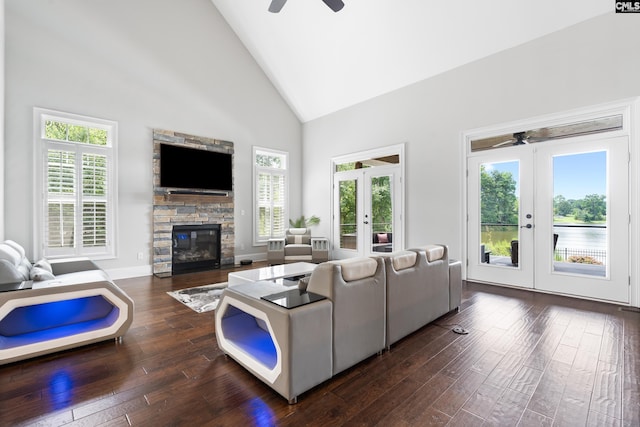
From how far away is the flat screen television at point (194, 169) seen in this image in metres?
5.57

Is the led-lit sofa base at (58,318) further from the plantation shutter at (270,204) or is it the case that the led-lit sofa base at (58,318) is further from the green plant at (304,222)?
the green plant at (304,222)

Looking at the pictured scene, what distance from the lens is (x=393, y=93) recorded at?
596 cm

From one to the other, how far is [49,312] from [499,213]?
5650mm

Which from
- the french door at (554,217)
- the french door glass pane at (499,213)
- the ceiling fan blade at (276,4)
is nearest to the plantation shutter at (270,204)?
the ceiling fan blade at (276,4)

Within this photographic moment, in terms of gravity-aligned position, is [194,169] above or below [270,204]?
above

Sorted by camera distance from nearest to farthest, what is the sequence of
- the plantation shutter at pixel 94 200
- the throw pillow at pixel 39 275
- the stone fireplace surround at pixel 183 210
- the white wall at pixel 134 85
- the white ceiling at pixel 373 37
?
the throw pillow at pixel 39 275
the white ceiling at pixel 373 37
the white wall at pixel 134 85
the plantation shutter at pixel 94 200
the stone fireplace surround at pixel 183 210

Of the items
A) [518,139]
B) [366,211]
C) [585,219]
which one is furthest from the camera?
[366,211]

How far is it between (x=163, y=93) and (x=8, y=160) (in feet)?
8.26

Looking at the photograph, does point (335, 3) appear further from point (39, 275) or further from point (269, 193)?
point (269, 193)

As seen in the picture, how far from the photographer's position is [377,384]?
1965 mm

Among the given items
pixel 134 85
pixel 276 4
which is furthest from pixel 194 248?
pixel 276 4

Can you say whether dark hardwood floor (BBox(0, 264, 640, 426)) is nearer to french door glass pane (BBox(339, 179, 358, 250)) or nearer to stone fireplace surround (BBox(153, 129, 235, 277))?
stone fireplace surround (BBox(153, 129, 235, 277))

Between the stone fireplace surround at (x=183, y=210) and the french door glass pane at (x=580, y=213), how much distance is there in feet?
18.9

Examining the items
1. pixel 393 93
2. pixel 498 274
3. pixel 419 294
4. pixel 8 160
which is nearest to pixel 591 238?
pixel 498 274
